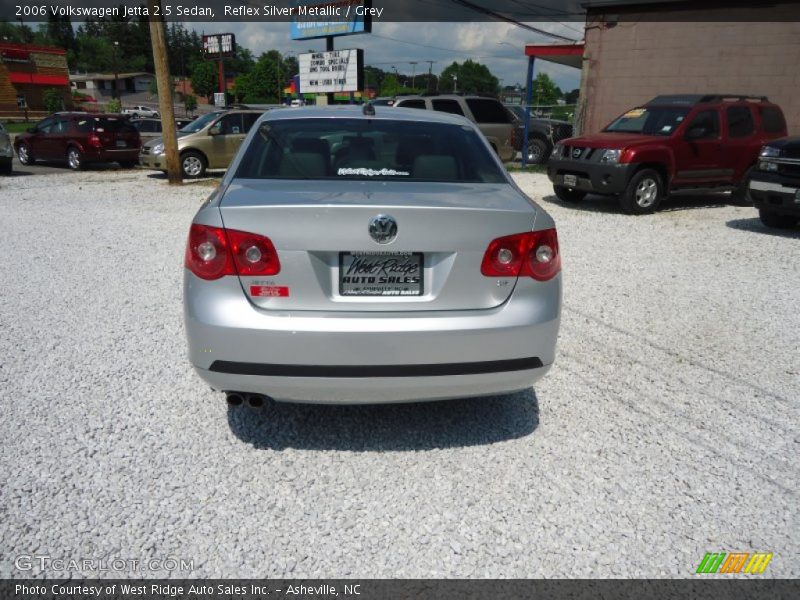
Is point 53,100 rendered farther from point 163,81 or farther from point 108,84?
point 108,84

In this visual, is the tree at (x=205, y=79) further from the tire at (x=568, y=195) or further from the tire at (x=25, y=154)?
the tire at (x=568, y=195)

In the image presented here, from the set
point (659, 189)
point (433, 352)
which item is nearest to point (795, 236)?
point (659, 189)

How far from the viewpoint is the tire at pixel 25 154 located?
20.0 meters

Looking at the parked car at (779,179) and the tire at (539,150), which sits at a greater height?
the parked car at (779,179)

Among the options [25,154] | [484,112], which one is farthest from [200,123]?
[25,154]

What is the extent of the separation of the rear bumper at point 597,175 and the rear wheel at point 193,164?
9.45m

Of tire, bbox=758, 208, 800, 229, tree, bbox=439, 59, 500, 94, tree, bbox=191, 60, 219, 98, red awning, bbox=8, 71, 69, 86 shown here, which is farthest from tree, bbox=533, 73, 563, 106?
tire, bbox=758, 208, 800, 229

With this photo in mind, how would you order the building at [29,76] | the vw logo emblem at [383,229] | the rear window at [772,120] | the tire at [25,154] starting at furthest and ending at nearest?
1. the building at [29,76]
2. the tire at [25,154]
3. the rear window at [772,120]
4. the vw logo emblem at [383,229]

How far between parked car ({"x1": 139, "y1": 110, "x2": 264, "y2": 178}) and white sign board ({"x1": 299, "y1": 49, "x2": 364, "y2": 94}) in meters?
4.05

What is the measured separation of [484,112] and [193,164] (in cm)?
773

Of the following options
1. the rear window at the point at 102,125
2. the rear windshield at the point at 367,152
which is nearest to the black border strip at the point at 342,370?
the rear windshield at the point at 367,152

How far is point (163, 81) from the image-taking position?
45.3 ft

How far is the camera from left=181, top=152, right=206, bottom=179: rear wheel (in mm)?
15930

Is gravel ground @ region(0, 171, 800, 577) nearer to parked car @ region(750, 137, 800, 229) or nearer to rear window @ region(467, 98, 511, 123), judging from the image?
parked car @ region(750, 137, 800, 229)
